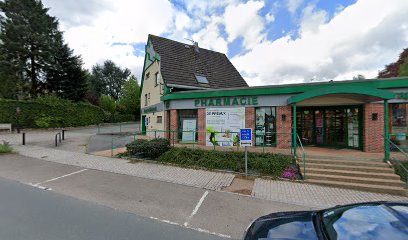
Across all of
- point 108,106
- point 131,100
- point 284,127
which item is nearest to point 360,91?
point 284,127

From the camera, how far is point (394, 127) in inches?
410

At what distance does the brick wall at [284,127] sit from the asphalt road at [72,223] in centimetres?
854

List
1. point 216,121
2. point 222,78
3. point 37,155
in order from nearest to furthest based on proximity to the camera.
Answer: point 37,155 < point 216,121 < point 222,78

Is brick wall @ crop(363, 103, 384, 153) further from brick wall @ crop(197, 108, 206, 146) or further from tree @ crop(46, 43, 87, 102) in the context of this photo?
tree @ crop(46, 43, 87, 102)

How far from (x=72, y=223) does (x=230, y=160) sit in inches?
245

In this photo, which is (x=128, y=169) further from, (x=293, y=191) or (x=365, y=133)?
(x=365, y=133)

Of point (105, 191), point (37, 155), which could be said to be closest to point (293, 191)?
point (105, 191)

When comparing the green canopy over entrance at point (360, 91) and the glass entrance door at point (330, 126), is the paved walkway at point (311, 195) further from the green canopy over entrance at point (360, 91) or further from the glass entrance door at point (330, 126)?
the glass entrance door at point (330, 126)

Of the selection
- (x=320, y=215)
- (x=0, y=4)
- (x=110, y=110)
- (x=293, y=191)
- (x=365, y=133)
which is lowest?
(x=293, y=191)

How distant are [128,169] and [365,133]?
36.7 feet

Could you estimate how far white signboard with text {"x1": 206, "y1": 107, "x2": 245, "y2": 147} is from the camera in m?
12.2

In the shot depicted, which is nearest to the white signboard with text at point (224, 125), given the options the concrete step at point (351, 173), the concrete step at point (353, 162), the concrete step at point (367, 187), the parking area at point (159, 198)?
the concrete step at point (353, 162)

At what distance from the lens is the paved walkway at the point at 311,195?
230 inches

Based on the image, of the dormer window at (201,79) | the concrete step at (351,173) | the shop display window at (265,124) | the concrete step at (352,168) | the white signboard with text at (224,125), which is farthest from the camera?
the dormer window at (201,79)
